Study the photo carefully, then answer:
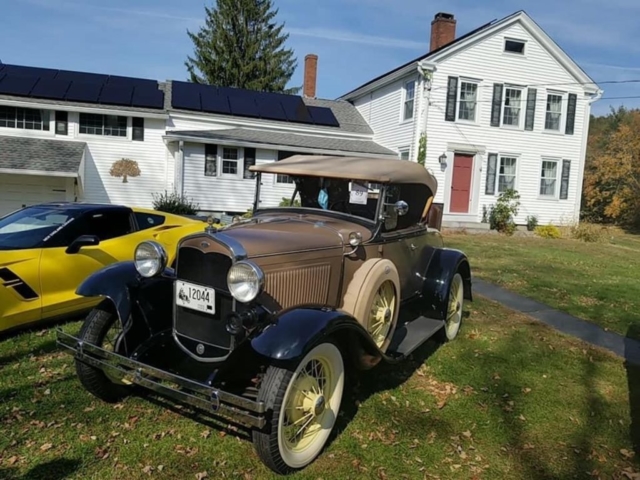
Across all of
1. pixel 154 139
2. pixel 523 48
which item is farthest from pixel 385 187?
pixel 523 48

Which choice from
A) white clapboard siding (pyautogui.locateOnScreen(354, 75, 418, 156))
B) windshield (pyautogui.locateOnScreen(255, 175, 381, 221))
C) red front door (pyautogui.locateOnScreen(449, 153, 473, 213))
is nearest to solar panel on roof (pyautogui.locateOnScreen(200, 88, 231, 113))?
white clapboard siding (pyautogui.locateOnScreen(354, 75, 418, 156))

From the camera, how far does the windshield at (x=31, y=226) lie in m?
5.30

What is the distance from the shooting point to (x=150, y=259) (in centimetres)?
369

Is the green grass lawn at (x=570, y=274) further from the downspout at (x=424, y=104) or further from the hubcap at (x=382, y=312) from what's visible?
the hubcap at (x=382, y=312)

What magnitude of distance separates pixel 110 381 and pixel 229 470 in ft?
4.32

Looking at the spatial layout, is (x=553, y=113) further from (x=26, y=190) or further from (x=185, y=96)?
(x=26, y=190)

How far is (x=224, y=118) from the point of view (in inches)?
755

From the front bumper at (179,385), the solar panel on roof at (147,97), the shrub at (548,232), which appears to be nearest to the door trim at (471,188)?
the shrub at (548,232)

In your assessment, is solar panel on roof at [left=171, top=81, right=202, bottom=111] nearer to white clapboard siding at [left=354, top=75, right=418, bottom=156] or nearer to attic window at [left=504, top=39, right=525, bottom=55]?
white clapboard siding at [left=354, top=75, right=418, bottom=156]

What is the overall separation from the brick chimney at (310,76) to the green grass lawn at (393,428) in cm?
2294

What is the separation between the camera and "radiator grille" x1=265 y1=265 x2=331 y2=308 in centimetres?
351

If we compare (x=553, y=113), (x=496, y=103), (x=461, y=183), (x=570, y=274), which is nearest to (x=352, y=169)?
(x=570, y=274)

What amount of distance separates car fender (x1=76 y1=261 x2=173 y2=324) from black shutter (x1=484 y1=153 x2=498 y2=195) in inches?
718

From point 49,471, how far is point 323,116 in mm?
19907
